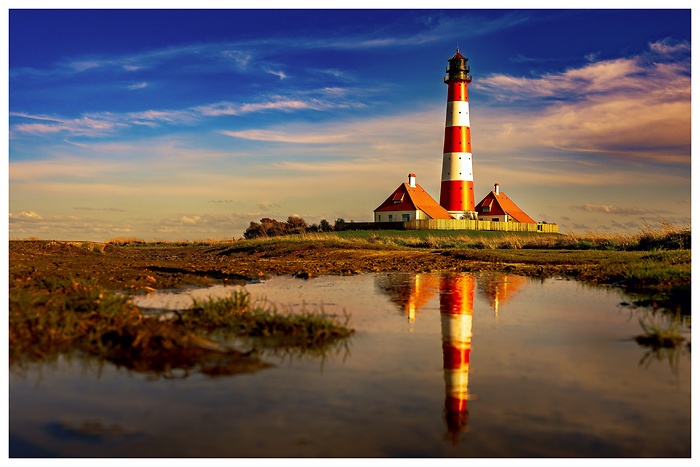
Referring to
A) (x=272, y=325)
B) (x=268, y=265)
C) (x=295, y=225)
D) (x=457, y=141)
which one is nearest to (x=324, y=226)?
(x=295, y=225)

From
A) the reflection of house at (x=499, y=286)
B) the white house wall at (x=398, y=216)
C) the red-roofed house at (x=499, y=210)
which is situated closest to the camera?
the reflection of house at (x=499, y=286)

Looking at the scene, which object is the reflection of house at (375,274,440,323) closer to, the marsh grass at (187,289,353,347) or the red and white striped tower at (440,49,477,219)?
the marsh grass at (187,289,353,347)

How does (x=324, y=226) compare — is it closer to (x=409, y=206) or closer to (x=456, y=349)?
(x=409, y=206)

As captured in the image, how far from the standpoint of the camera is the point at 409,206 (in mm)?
60062

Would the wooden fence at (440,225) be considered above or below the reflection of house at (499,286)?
above

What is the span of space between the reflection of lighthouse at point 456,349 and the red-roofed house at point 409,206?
43.2 metres

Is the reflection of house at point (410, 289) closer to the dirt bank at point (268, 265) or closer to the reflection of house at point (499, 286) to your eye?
the reflection of house at point (499, 286)

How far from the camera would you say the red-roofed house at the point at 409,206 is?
193ft

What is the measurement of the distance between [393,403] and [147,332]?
10.6 feet

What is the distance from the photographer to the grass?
688 cm

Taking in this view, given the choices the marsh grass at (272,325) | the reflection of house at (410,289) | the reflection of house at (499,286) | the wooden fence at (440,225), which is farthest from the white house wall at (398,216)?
the marsh grass at (272,325)

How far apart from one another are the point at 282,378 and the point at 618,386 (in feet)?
10.8

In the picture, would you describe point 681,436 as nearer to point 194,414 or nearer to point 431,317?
point 194,414

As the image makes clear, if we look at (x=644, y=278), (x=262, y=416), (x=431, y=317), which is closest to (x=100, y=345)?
(x=262, y=416)
